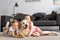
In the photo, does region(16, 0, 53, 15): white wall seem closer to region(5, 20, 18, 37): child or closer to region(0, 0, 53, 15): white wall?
region(0, 0, 53, 15): white wall

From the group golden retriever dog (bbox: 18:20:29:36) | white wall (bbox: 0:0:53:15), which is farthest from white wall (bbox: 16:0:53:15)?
golden retriever dog (bbox: 18:20:29:36)

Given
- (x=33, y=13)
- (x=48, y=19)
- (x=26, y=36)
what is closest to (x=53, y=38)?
(x=26, y=36)

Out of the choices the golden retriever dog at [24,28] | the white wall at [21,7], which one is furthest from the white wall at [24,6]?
the golden retriever dog at [24,28]

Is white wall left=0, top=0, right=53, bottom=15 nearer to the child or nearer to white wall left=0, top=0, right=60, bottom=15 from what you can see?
white wall left=0, top=0, right=60, bottom=15

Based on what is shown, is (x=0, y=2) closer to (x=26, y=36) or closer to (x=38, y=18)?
(x=38, y=18)

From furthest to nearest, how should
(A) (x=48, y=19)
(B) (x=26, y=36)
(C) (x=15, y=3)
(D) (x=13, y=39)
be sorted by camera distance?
(C) (x=15, y=3) < (A) (x=48, y=19) < (B) (x=26, y=36) < (D) (x=13, y=39)

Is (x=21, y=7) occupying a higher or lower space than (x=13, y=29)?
higher

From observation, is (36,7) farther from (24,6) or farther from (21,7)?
(21,7)

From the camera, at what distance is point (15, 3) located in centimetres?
727

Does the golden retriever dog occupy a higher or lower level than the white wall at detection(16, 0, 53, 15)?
lower

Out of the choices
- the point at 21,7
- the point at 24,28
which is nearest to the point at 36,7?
the point at 21,7

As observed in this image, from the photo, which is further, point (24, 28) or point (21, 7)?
point (21, 7)

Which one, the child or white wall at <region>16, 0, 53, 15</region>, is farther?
white wall at <region>16, 0, 53, 15</region>

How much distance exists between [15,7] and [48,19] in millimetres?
1716
